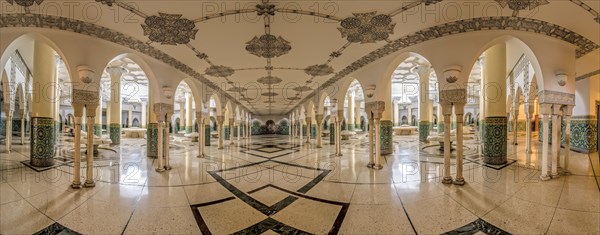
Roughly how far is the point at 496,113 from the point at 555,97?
1.15 meters

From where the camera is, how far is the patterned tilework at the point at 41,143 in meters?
4.48

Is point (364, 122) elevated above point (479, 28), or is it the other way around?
point (479, 28)

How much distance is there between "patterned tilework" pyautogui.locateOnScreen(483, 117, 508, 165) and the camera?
4.51 m

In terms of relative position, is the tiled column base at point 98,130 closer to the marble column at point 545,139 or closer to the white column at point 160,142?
the white column at point 160,142

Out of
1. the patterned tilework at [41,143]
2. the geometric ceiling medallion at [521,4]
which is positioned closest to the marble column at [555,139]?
the geometric ceiling medallion at [521,4]

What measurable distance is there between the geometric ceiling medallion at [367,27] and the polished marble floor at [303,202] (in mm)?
2170

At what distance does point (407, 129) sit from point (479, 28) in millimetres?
12858

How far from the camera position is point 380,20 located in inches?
122

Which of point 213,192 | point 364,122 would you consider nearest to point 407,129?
point 364,122

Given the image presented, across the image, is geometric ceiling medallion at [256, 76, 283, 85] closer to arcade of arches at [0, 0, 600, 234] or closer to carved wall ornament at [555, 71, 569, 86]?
arcade of arches at [0, 0, 600, 234]

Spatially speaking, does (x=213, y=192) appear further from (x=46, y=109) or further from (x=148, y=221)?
(x=46, y=109)

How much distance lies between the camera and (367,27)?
10.8 ft

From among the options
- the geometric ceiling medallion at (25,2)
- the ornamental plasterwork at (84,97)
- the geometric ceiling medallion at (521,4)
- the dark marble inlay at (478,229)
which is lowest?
the dark marble inlay at (478,229)

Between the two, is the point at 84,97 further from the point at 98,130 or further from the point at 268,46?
the point at 98,130
